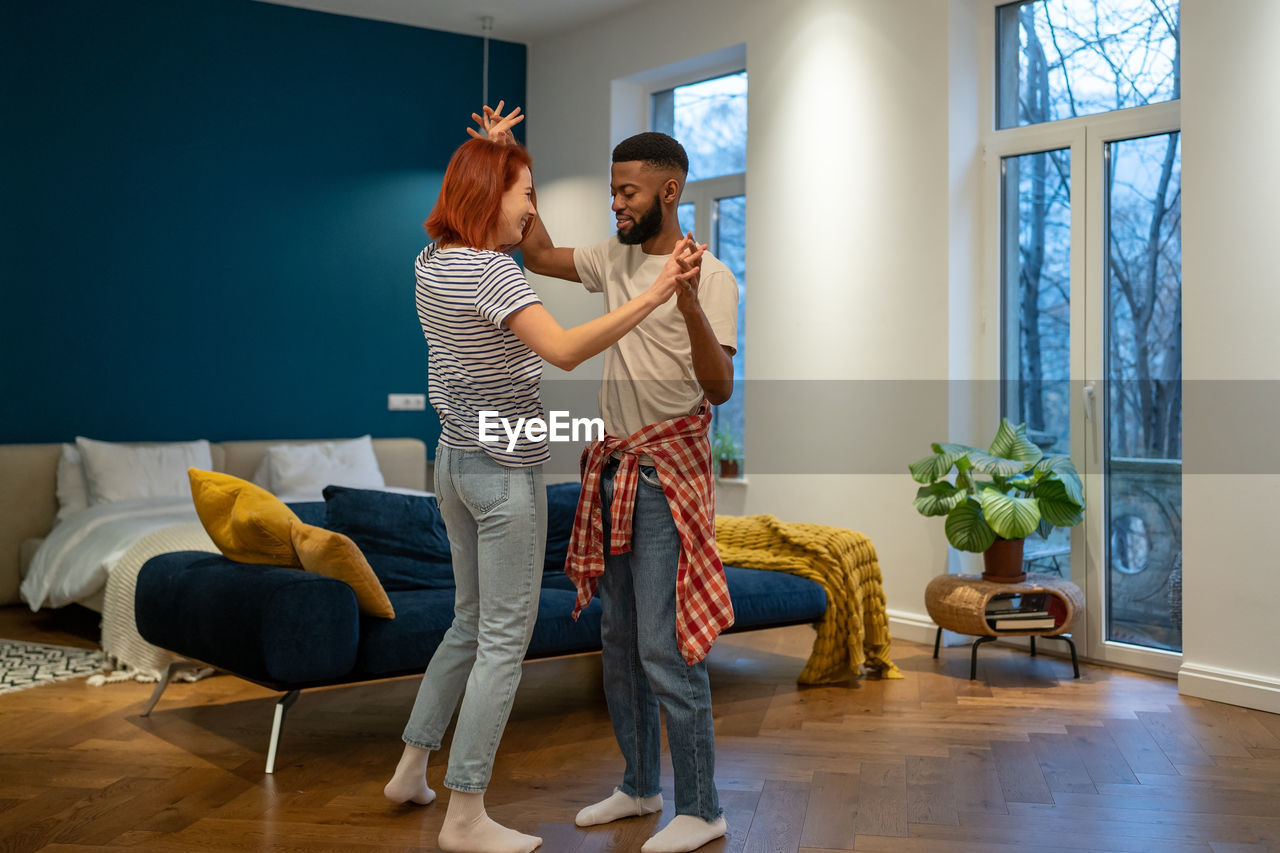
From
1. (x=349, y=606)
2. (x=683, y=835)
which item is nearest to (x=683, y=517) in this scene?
(x=683, y=835)

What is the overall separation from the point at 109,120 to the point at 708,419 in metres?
4.72

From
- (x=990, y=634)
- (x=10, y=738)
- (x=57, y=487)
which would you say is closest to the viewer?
(x=10, y=738)

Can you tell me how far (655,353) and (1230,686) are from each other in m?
2.54

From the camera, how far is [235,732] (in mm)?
3336

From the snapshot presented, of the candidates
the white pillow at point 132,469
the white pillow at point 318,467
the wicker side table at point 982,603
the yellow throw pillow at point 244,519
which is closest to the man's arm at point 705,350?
the yellow throw pillow at point 244,519

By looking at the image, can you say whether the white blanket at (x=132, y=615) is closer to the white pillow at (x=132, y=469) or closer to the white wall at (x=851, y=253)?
the white pillow at (x=132, y=469)

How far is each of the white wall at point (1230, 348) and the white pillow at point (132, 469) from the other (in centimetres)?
442

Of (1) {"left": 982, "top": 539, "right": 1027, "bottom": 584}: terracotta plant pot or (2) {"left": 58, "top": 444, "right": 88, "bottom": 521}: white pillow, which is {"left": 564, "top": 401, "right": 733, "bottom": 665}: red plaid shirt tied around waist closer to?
(1) {"left": 982, "top": 539, "right": 1027, "bottom": 584}: terracotta plant pot

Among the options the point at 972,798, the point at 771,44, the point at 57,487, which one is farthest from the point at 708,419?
the point at 57,487

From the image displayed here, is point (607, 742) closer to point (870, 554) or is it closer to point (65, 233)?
point (870, 554)

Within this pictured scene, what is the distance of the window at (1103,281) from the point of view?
4.29 meters

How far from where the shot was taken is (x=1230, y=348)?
→ 3.75 metres

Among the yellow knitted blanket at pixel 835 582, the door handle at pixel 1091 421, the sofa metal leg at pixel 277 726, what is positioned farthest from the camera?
the door handle at pixel 1091 421

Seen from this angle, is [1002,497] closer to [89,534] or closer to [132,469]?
[89,534]
